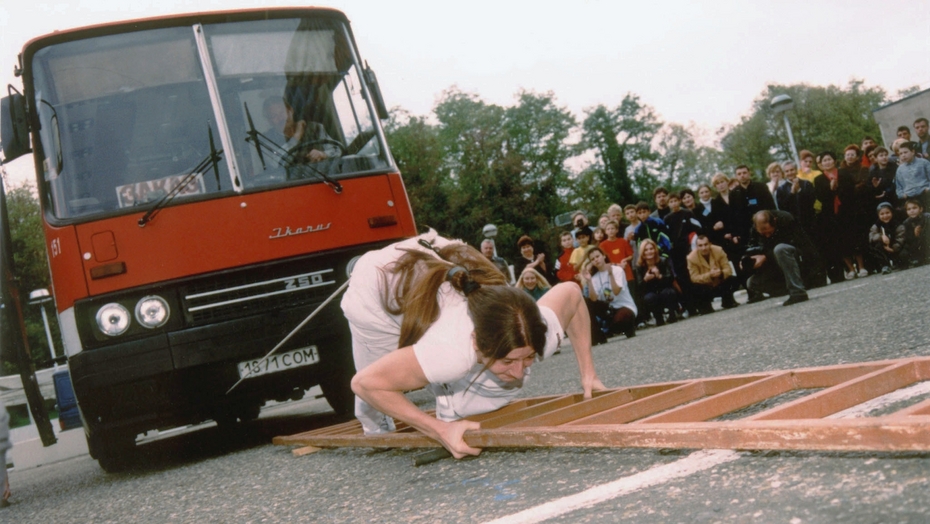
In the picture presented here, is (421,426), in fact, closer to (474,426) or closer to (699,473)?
(474,426)

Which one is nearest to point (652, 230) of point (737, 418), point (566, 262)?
point (566, 262)

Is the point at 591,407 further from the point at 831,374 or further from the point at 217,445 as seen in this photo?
the point at 217,445

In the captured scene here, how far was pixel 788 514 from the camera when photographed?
7.38 feet

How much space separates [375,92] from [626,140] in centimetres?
6822

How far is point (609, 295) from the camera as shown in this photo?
1189cm

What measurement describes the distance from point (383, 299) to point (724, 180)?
947 centimetres

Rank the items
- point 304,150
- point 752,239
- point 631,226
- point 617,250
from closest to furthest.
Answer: point 304,150
point 752,239
point 617,250
point 631,226

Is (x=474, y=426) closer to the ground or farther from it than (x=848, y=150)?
closer to the ground

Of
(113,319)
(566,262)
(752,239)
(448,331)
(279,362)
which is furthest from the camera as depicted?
(566,262)

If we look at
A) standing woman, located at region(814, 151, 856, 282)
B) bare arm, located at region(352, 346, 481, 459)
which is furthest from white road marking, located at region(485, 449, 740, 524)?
standing woman, located at region(814, 151, 856, 282)

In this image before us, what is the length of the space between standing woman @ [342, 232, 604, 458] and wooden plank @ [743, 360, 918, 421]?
0.97 meters

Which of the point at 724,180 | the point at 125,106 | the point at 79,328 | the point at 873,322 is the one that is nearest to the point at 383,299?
the point at 79,328

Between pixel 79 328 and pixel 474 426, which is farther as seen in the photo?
pixel 79 328

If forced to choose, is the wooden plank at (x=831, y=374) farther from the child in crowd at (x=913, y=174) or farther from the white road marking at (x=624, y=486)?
the child in crowd at (x=913, y=174)
